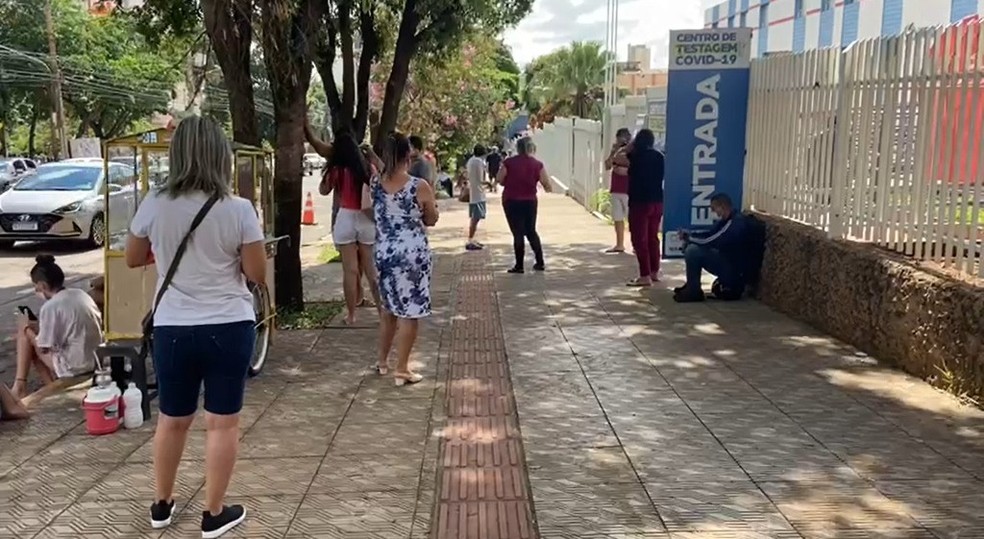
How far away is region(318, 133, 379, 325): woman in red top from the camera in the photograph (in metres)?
7.64

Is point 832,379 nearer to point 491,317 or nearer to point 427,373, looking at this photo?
point 427,373

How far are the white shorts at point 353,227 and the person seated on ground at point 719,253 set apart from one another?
3108 millimetres

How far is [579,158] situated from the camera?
2334cm

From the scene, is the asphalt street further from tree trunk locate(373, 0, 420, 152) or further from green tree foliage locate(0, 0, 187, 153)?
green tree foliage locate(0, 0, 187, 153)

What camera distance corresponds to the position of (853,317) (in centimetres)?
662

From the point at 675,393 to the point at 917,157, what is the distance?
236cm

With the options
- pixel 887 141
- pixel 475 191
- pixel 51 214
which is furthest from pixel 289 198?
pixel 51 214

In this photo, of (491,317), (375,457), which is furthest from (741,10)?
(375,457)

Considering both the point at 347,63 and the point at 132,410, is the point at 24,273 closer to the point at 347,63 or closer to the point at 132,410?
the point at 347,63

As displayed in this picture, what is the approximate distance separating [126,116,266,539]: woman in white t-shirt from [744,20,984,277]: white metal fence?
438 centimetres

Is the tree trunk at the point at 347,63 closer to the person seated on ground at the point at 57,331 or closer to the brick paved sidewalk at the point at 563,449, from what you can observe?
the brick paved sidewalk at the point at 563,449

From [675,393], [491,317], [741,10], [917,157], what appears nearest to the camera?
[675,393]

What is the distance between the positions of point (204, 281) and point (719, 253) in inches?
238

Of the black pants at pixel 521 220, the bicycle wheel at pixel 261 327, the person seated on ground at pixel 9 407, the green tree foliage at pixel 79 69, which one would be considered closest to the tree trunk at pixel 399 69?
the black pants at pixel 521 220
